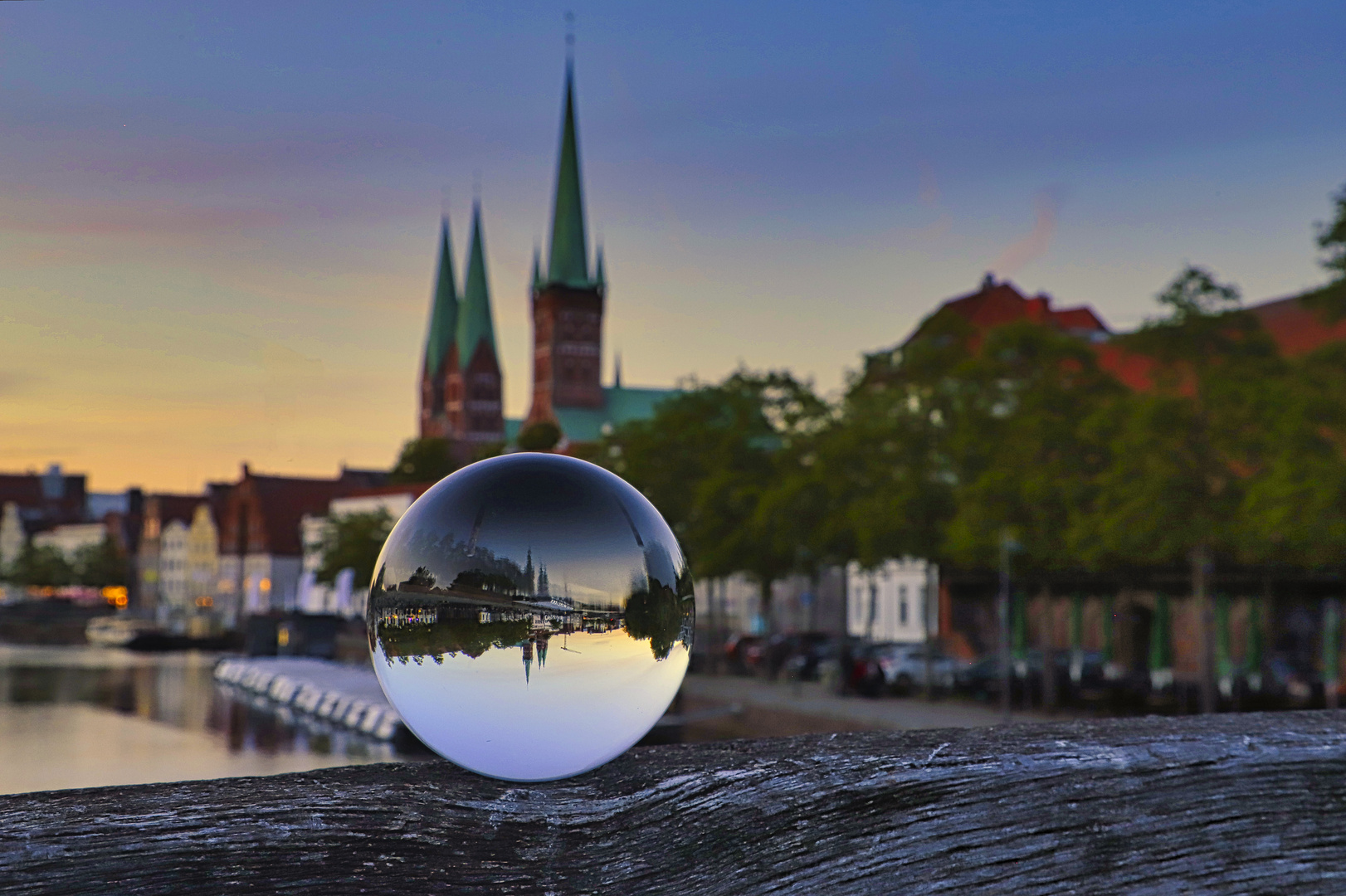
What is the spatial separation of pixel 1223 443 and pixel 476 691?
31.7 m

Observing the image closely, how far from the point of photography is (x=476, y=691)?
317cm

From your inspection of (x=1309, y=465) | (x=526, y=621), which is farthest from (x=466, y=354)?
(x=526, y=621)

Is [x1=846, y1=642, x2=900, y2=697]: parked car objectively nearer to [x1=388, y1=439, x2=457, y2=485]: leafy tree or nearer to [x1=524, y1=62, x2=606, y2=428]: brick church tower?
[x1=388, y1=439, x2=457, y2=485]: leafy tree

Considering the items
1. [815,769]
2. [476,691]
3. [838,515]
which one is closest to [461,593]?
[476,691]

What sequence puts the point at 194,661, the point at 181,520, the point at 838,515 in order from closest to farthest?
the point at 838,515 → the point at 194,661 → the point at 181,520

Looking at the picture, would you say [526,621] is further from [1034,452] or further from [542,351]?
[542,351]

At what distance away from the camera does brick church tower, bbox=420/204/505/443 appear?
582 ft

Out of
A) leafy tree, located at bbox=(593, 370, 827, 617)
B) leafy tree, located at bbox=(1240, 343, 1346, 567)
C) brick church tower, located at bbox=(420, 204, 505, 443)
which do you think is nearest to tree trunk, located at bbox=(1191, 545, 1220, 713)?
leafy tree, located at bbox=(1240, 343, 1346, 567)

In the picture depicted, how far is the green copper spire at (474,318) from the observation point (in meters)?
177

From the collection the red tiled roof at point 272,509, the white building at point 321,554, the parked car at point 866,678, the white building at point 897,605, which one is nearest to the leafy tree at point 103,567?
the red tiled roof at point 272,509

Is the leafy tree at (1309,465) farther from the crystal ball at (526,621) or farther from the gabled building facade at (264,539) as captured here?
the gabled building facade at (264,539)

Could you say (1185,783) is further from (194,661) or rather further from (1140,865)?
(194,661)

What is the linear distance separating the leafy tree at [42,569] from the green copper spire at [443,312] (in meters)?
45.7

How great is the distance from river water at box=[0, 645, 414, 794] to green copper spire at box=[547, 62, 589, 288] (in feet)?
267
